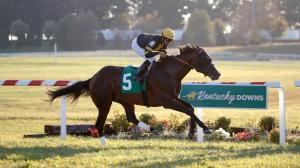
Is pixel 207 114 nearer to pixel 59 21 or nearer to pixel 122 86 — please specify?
pixel 122 86

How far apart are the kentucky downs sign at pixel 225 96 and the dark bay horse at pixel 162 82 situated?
33.0 inches

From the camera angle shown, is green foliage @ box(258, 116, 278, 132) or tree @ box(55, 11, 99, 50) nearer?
green foliage @ box(258, 116, 278, 132)

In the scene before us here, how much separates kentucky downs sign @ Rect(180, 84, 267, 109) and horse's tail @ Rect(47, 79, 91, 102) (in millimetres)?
1944

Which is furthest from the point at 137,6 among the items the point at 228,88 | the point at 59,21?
the point at 228,88

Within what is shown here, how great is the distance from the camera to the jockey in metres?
11.8

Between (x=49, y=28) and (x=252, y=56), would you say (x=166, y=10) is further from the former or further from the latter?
(x=252, y=56)

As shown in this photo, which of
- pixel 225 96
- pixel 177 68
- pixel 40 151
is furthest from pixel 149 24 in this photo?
pixel 40 151

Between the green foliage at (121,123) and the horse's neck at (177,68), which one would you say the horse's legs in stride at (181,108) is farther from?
the green foliage at (121,123)

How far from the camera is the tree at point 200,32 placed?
9844 cm

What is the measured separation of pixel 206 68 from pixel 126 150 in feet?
7.93

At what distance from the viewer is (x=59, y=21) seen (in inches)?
3903

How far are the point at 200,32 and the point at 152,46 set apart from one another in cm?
8722

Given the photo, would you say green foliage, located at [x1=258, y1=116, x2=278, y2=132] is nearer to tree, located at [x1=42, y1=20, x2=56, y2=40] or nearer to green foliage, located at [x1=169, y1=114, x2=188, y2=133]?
green foliage, located at [x1=169, y1=114, x2=188, y2=133]

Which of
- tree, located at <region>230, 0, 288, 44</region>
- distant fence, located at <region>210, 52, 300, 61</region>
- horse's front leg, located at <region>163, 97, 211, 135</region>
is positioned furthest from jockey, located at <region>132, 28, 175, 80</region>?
tree, located at <region>230, 0, 288, 44</region>
